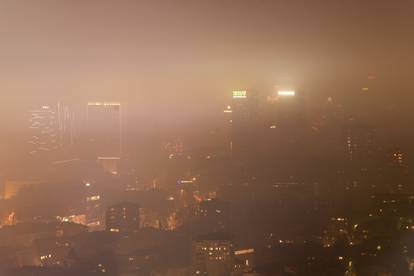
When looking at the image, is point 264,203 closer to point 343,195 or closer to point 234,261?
point 343,195

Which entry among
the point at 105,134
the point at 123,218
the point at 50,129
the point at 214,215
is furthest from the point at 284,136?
the point at 50,129

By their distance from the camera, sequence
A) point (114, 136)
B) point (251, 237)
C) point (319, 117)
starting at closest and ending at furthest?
point (251, 237), point (319, 117), point (114, 136)

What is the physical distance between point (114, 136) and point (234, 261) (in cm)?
196

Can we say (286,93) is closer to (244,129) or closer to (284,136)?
(284,136)

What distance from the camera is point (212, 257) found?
3371mm

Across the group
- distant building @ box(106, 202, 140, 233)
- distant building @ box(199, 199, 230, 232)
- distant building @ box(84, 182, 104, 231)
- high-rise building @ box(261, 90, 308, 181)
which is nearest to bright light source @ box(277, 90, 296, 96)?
high-rise building @ box(261, 90, 308, 181)

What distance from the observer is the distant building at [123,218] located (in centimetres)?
411

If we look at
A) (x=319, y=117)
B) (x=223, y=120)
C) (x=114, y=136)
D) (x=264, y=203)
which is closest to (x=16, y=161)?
(x=114, y=136)

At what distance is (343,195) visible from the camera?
4.42 meters

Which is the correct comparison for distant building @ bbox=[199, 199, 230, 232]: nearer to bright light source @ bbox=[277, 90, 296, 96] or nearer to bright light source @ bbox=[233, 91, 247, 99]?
bright light source @ bbox=[233, 91, 247, 99]

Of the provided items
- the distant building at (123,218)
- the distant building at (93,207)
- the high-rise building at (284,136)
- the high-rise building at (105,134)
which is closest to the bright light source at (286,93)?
the high-rise building at (284,136)

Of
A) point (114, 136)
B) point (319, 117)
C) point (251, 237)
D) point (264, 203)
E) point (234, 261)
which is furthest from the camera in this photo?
point (114, 136)

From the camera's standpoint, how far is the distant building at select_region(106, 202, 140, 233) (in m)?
4.11

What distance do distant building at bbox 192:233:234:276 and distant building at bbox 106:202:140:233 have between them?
2.62 feet
